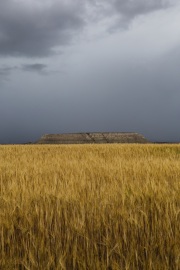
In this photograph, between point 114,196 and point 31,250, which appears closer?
point 31,250

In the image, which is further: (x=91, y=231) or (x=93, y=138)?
(x=93, y=138)

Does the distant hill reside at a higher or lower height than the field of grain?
higher

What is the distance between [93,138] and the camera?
82.1ft

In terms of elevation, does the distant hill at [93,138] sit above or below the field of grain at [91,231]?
above

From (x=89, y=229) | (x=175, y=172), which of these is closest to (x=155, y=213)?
(x=89, y=229)

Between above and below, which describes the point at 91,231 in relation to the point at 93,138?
below

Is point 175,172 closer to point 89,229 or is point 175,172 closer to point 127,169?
point 127,169

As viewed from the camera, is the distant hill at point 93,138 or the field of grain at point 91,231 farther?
the distant hill at point 93,138

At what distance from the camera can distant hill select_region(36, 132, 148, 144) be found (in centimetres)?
2458

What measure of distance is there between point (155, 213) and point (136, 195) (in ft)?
1.13

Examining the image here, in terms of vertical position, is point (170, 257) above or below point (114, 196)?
below

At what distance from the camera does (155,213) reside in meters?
2.54

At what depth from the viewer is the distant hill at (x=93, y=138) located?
24.6 m

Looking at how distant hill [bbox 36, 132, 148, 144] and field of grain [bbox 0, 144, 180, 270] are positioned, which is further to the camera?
distant hill [bbox 36, 132, 148, 144]
